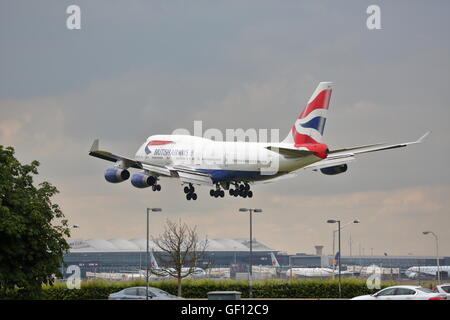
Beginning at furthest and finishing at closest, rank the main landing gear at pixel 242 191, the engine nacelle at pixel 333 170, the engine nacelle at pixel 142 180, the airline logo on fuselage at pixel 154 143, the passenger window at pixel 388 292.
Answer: the airline logo on fuselage at pixel 154 143 → the main landing gear at pixel 242 191 → the engine nacelle at pixel 142 180 → the engine nacelle at pixel 333 170 → the passenger window at pixel 388 292

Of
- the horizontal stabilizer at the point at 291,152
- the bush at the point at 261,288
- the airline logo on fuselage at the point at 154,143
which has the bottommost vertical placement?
the bush at the point at 261,288

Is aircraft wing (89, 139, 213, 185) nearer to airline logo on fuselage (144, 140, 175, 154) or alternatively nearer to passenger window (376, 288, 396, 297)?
airline logo on fuselage (144, 140, 175, 154)

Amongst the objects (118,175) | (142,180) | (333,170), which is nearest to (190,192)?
(142,180)

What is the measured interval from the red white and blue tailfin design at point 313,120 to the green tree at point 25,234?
28640 mm

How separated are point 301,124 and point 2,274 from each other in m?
37.5

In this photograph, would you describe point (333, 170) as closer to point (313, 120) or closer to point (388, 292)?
point (313, 120)

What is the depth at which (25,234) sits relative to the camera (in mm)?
74125

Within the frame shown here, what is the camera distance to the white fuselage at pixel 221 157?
3599 inches

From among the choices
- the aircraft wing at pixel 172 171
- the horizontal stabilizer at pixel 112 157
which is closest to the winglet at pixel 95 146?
the horizontal stabilizer at pixel 112 157

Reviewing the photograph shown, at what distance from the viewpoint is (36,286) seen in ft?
→ 247

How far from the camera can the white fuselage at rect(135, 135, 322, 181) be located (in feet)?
300

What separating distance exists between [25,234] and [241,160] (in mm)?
29120

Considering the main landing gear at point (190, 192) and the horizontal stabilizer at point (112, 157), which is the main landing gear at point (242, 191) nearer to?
the main landing gear at point (190, 192)
